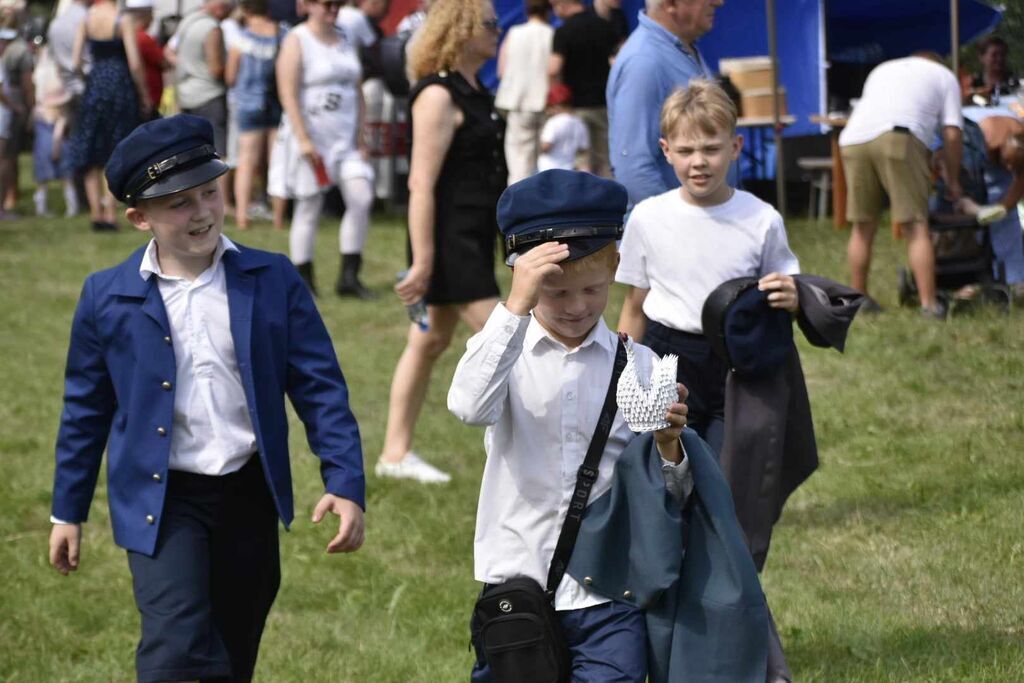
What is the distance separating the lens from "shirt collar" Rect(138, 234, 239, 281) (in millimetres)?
3877

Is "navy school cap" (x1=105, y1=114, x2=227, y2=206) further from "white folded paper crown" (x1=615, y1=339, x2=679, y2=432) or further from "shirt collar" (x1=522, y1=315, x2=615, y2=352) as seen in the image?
"white folded paper crown" (x1=615, y1=339, x2=679, y2=432)

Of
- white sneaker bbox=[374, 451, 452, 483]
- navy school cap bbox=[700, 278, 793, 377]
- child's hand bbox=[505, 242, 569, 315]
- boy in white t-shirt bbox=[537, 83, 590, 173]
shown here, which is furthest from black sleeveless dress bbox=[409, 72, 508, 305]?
boy in white t-shirt bbox=[537, 83, 590, 173]

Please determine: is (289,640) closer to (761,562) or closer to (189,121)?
(761,562)

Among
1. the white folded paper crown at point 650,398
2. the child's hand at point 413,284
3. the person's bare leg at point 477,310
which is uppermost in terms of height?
the white folded paper crown at point 650,398

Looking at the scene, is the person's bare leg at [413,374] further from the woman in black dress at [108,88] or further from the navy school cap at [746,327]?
the woman in black dress at [108,88]

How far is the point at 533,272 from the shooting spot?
3.23 meters

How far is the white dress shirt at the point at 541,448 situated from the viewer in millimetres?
3424

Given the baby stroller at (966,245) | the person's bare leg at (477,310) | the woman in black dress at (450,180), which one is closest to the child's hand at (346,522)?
the woman in black dress at (450,180)

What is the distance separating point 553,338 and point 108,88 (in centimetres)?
1268

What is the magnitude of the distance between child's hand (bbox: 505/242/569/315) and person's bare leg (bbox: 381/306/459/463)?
3705 mm

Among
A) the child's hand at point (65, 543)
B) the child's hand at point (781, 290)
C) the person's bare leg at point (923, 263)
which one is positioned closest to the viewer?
the child's hand at point (65, 543)

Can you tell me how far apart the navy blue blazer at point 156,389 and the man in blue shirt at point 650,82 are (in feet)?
5.93

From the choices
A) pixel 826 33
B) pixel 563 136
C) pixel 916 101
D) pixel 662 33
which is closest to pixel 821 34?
pixel 826 33

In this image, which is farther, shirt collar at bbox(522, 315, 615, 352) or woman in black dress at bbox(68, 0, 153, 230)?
Answer: woman in black dress at bbox(68, 0, 153, 230)
